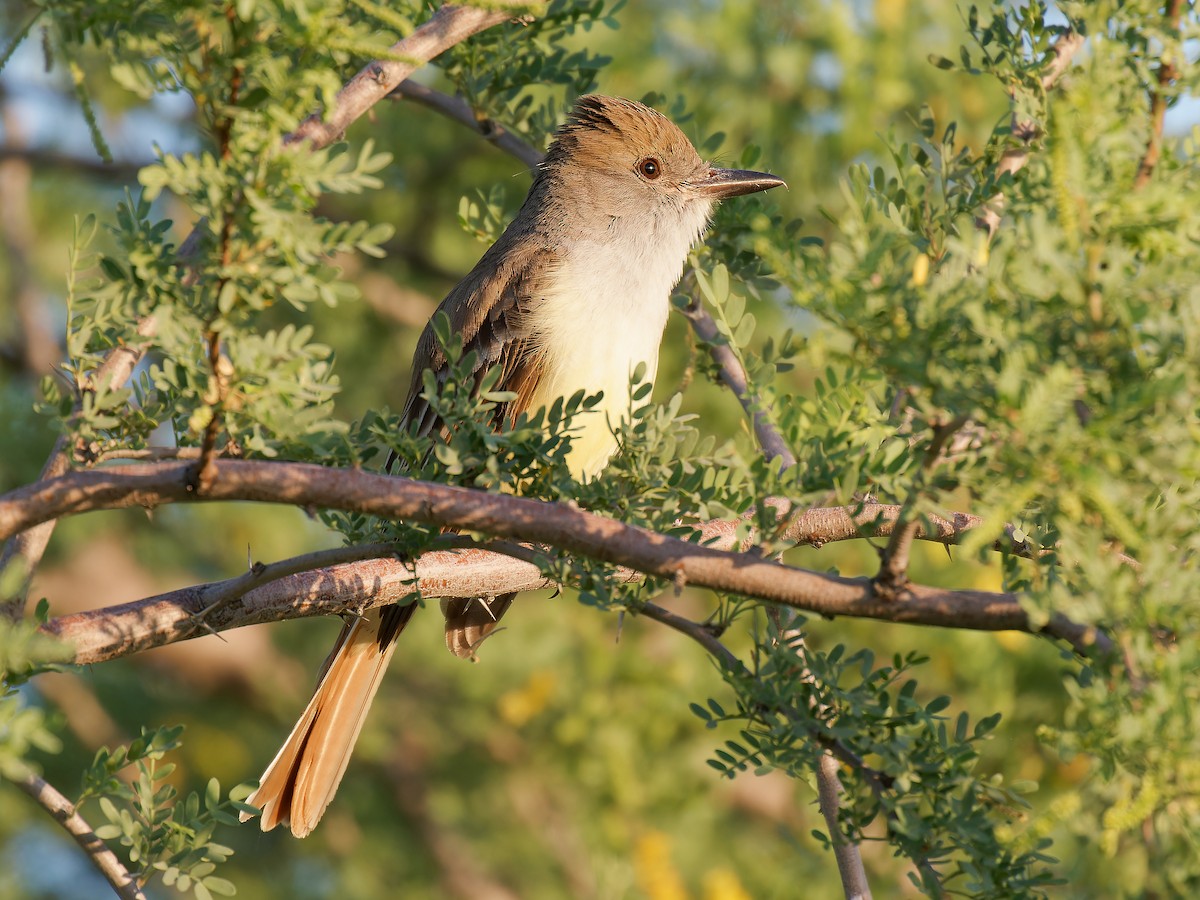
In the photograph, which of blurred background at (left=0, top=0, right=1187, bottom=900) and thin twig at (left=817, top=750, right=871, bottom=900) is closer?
thin twig at (left=817, top=750, right=871, bottom=900)

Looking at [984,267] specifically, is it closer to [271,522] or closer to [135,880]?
[135,880]

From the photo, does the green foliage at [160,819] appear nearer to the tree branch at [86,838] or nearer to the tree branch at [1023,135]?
the tree branch at [86,838]

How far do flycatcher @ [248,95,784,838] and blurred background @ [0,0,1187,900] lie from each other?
33 centimetres

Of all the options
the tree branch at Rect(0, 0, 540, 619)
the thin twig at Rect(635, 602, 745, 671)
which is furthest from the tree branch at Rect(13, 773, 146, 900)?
the thin twig at Rect(635, 602, 745, 671)

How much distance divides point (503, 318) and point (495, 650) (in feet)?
9.27

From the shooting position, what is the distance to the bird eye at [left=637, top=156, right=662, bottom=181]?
5.45 meters

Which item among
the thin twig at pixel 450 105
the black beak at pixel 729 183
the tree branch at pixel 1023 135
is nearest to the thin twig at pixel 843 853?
the tree branch at pixel 1023 135

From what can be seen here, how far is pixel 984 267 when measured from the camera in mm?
1825

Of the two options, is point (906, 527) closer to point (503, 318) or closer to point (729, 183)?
point (503, 318)

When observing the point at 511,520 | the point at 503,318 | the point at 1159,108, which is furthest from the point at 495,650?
the point at 1159,108

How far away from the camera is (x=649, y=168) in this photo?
5.46 metres

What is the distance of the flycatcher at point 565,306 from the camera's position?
167 inches

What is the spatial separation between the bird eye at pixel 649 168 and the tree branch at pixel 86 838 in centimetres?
362

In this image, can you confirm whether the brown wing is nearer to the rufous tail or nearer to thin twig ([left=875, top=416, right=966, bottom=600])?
the rufous tail
